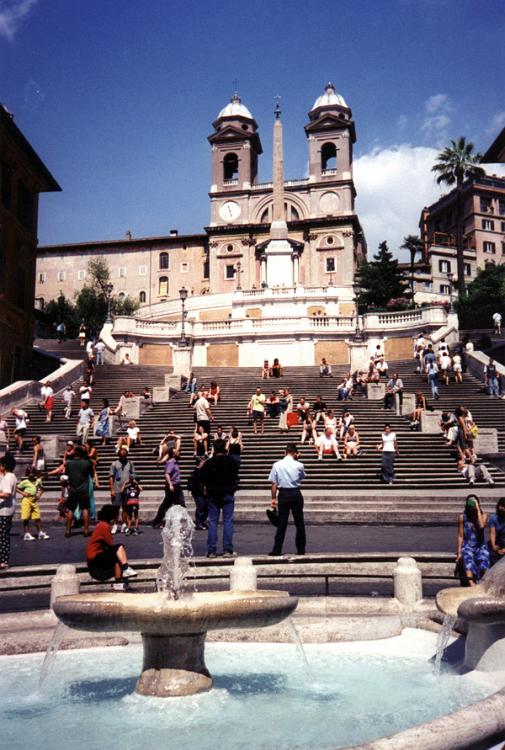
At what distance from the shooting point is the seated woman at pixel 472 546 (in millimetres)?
8406

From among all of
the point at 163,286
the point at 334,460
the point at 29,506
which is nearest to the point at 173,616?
the point at 29,506

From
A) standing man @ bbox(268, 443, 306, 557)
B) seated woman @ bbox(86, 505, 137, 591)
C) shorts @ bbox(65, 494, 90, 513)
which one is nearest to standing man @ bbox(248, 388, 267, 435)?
shorts @ bbox(65, 494, 90, 513)

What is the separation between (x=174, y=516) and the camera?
671 cm

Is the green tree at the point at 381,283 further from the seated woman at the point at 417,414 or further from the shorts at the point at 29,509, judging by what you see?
the shorts at the point at 29,509

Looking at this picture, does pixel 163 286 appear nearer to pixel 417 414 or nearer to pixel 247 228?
pixel 247 228

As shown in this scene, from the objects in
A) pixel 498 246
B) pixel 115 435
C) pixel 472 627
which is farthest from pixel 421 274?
pixel 472 627

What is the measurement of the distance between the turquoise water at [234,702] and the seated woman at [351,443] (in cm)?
1258

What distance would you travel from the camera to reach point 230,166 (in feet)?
263

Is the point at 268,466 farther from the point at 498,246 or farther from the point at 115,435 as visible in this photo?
the point at 498,246

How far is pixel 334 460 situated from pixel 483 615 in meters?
13.8

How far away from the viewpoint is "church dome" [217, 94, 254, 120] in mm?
80188

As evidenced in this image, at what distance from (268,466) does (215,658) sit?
1232cm

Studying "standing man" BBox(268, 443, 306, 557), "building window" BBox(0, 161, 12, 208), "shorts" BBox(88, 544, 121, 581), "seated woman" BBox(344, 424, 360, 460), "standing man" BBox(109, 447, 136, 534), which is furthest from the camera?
"building window" BBox(0, 161, 12, 208)

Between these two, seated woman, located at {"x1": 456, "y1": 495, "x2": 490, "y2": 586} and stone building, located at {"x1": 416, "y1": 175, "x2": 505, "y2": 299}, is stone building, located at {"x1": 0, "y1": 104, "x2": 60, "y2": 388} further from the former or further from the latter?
stone building, located at {"x1": 416, "y1": 175, "x2": 505, "y2": 299}
